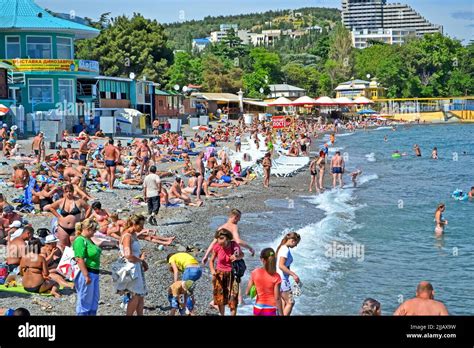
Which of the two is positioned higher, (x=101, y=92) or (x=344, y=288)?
(x=101, y=92)

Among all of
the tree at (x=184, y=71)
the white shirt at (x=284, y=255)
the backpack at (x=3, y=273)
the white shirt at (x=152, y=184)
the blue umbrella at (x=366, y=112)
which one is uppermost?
the tree at (x=184, y=71)

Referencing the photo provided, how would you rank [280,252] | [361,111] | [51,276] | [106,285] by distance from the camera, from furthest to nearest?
[361,111] < [106,285] < [51,276] < [280,252]

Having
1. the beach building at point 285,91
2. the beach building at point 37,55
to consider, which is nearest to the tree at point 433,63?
the beach building at point 285,91

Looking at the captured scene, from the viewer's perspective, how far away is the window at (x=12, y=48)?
130ft

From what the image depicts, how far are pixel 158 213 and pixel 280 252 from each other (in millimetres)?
9290

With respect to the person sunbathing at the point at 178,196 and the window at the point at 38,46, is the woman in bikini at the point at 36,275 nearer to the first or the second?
the person sunbathing at the point at 178,196

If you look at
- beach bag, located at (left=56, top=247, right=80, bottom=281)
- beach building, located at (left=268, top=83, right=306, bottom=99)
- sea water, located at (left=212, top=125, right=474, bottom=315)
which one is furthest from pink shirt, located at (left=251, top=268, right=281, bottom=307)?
beach building, located at (left=268, top=83, right=306, bottom=99)

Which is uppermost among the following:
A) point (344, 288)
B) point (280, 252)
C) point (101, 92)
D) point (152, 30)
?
point (152, 30)

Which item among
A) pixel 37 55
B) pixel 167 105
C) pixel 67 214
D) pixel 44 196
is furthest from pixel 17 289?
pixel 167 105

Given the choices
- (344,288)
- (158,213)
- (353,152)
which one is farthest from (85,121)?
(344,288)

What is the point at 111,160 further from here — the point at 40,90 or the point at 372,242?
the point at 40,90

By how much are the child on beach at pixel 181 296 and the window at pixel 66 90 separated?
105 ft
